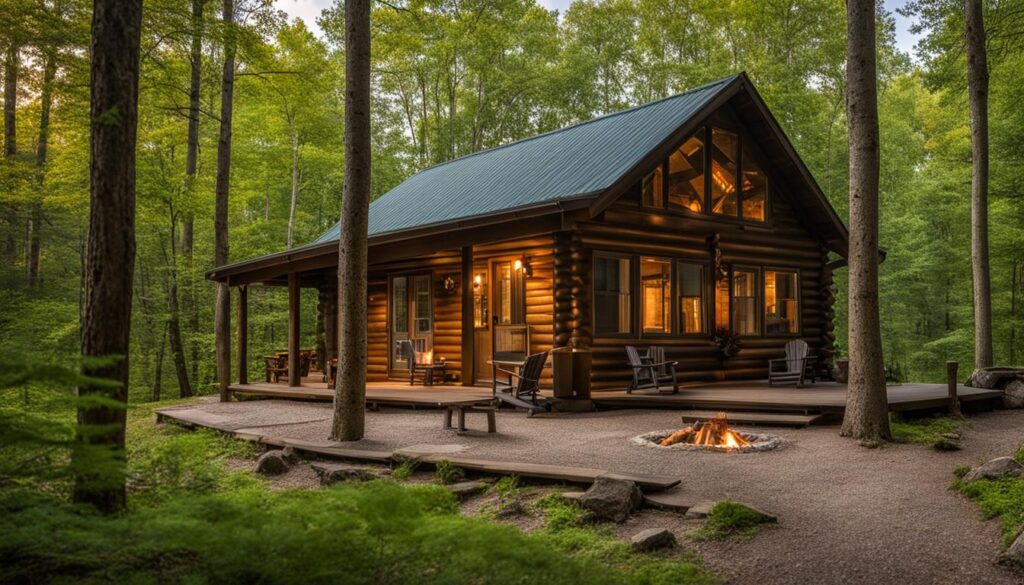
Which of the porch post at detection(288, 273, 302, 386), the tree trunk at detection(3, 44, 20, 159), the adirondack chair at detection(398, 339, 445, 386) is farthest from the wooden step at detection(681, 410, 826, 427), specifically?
the tree trunk at detection(3, 44, 20, 159)

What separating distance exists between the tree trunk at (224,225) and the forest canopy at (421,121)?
1.81ft

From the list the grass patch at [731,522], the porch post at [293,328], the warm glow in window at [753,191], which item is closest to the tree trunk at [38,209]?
the porch post at [293,328]

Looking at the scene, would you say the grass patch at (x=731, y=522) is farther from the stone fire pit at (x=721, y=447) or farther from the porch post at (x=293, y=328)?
the porch post at (x=293, y=328)

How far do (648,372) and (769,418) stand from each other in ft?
10.8

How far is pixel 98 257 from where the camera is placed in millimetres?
4148

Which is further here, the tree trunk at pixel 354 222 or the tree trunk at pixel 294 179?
the tree trunk at pixel 294 179

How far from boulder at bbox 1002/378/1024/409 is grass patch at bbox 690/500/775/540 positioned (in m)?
8.46

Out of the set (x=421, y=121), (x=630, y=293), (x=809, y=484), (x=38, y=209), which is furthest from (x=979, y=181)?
(x=38, y=209)

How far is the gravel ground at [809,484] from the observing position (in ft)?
13.1

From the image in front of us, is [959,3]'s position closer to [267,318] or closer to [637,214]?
[637,214]

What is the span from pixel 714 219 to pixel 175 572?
40.0 ft

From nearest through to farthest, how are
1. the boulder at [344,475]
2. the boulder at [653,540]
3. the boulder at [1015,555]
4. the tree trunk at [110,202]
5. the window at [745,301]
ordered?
the boulder at [1015,555] < the tree trunk at [110,202] < the boulder at [653,540] < the boulder at [344,475] < the window at [745,301]

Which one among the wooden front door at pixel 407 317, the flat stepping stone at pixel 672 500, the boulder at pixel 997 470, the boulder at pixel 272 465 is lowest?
the boulder at pixel 272 465

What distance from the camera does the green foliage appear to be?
629 cm
